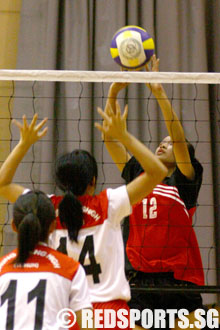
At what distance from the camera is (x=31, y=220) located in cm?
190

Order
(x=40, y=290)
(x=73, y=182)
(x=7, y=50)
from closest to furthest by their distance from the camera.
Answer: (x=40, y=290) → (x=73, y=182) → (x=7, y=50)

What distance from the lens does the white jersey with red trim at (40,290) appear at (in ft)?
5.99

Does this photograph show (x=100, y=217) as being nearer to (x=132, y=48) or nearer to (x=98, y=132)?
(x=132, y=48)

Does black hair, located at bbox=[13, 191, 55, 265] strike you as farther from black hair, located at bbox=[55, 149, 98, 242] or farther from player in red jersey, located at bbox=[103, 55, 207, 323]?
player in red jersey, located at bbox=[103, 55, 207, 323]

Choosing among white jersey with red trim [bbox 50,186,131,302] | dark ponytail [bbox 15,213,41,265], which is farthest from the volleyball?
dark ponytail [bbox 15,213,41,265]

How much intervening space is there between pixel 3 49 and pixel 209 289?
2962 mm

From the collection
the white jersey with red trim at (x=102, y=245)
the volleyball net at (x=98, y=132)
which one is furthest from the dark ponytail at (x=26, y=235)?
the volleyball net at (x=98, y=132)

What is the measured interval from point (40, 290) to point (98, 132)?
275 cm

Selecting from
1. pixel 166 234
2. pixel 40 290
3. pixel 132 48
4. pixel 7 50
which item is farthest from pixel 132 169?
pixel 7 50

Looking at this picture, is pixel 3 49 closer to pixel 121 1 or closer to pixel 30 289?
pixel 121 1

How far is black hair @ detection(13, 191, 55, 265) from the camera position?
1902 mm

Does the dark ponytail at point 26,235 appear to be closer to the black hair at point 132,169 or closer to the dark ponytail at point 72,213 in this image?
the dark ponytail at point 72,213

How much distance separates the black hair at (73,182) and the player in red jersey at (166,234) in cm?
89

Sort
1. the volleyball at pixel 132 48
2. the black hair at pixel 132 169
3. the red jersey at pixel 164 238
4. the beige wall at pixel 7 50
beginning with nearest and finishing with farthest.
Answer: the volleyball at pixel 132 48 → the red jersey at pixel 164 238 → the black hair at pixel 132 169 → the beige wall at pixel 7 50
